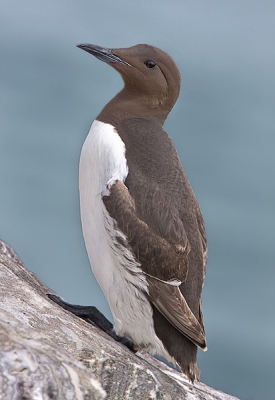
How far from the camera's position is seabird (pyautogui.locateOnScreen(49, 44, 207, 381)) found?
13.0 ft

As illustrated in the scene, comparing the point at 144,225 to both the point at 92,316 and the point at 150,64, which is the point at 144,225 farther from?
the point at 150,64

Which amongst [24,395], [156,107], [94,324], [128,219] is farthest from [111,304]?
[24,395]

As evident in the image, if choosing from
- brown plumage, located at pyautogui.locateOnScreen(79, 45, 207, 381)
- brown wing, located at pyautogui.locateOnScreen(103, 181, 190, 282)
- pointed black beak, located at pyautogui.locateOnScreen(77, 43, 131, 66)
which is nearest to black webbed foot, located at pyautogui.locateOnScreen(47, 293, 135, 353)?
brown plumage, located at pyautogui.locateOnScreen(79, 45, 207, 381)

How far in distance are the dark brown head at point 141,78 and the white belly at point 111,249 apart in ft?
0.67

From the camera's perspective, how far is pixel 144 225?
3959mm

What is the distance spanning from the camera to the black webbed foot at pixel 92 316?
4.12 meters

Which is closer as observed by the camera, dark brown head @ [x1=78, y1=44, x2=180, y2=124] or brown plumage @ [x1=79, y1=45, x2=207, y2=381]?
brown plumage @ [x1=79, y1=45, x2=207, y2=381]

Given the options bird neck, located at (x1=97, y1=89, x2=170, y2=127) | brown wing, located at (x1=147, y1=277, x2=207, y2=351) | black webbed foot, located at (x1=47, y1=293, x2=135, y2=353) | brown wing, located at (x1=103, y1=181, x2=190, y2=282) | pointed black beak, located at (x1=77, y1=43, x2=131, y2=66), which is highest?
pointed black beak, located at (x1=77, y1=43, x2=131, y2=66)

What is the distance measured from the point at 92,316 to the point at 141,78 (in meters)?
1.36

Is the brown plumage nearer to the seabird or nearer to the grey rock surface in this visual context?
the seabird

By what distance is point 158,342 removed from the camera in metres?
4.04

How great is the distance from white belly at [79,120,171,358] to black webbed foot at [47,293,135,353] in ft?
0.13

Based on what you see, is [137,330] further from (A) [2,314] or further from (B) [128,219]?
(A) [2,314]

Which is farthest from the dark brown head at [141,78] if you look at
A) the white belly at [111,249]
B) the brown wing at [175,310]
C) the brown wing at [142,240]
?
the brown wing at [175,310]
